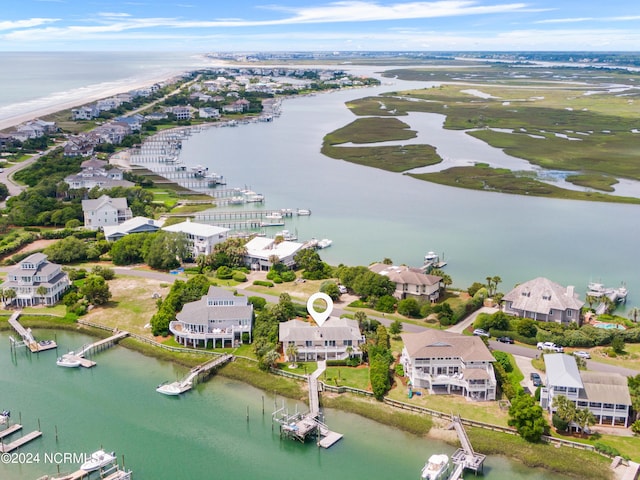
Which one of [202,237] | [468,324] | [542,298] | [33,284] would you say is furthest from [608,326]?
[33,284]

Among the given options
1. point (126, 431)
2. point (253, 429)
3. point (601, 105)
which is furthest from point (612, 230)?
point (601, 105)

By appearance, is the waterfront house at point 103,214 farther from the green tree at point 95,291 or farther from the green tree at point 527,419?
the green tree at point 527,419

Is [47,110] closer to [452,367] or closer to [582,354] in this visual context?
[452,367]

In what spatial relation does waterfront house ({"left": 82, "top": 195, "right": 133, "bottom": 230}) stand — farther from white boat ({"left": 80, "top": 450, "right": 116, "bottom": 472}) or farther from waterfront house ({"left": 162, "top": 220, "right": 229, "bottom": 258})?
white boat ({"left": 80, "top": 450, "right": 116, "bottom": 472})

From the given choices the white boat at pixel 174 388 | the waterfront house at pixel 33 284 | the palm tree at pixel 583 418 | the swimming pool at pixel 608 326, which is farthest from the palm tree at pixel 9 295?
the swimming pool at pixel 608 326

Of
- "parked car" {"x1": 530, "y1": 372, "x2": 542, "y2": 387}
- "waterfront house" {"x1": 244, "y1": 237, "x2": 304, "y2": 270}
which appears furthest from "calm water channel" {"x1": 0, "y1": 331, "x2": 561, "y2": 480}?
"waterfront house" {"x1": 244, "y1": 237, "x2": 304, "y2": 270}
